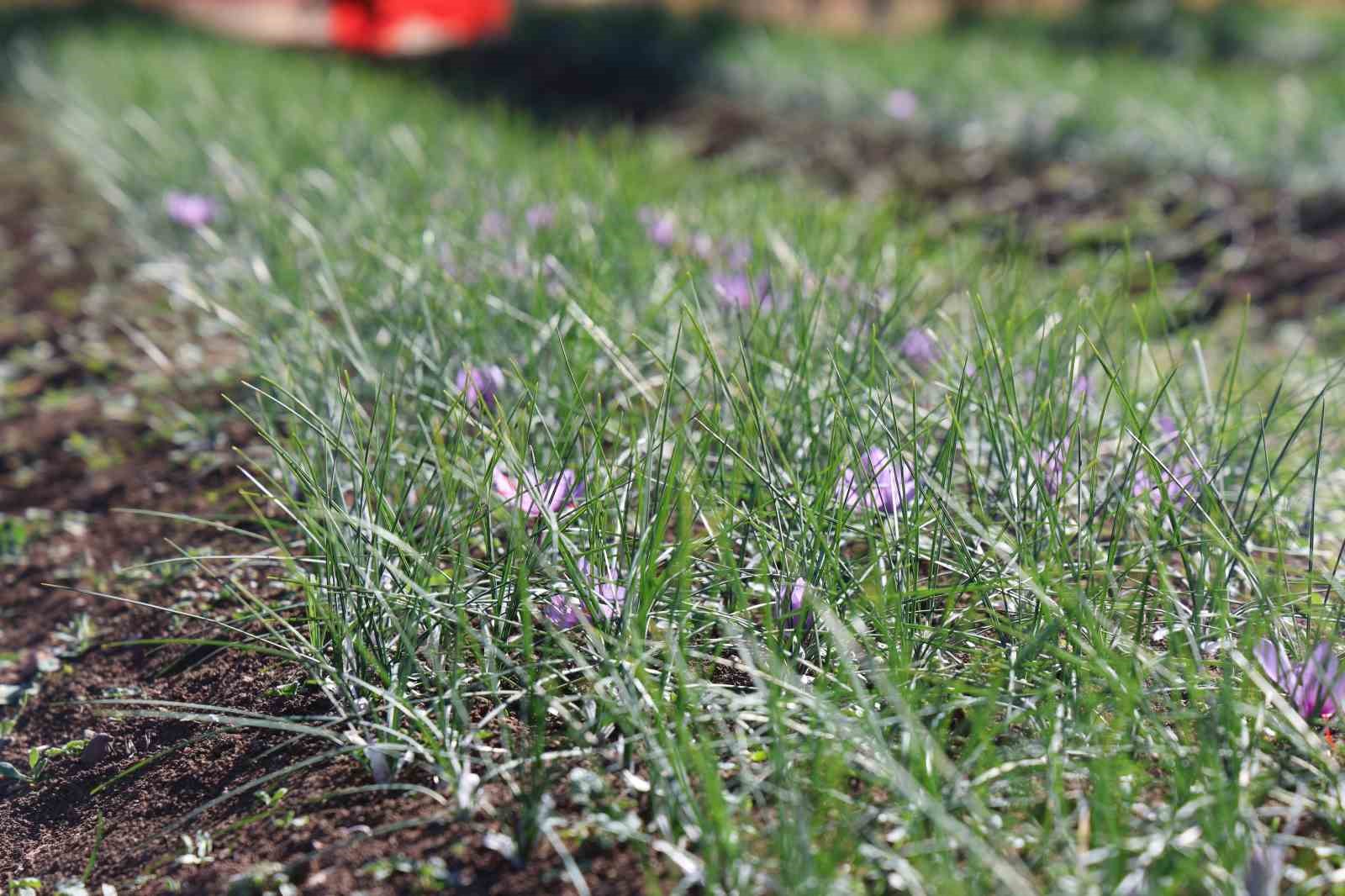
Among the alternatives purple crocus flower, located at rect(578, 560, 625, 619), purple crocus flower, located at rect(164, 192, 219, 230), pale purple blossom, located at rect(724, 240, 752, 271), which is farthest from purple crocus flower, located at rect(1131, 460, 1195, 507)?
purple crocus flower, located at rect(164, 192, 219, 230)

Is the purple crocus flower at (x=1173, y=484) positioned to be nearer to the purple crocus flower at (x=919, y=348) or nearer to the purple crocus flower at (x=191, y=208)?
the purple crocus flower at (x=919, y=348)

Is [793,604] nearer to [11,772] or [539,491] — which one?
[539,491]

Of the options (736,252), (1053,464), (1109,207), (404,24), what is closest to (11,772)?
(1053,464)

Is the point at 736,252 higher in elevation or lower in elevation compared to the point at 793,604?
higher

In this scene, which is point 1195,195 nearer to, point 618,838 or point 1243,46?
point 618,838

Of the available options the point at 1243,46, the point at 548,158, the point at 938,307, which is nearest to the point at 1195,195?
the point at 548,158

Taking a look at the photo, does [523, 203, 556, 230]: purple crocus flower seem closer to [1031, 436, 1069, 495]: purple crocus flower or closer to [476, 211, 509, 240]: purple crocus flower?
[476, 211, 509, 240]: purple crocus flower
